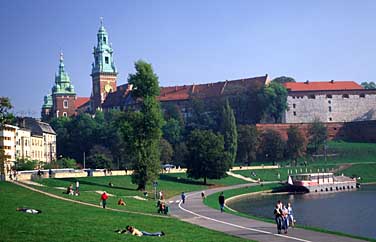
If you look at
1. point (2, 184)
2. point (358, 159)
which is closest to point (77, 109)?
point (358, 159)

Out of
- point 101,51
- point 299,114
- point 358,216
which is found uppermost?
point 101,51

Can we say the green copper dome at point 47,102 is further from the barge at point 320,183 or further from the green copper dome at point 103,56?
the barge at point 320,183

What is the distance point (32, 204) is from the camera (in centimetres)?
3353

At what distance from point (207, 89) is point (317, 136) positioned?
46541 mm

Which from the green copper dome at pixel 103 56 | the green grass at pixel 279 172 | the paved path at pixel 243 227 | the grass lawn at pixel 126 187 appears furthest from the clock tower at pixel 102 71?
the paved path at pixel 243 227

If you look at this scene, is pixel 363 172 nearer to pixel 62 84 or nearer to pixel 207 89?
pixel 207 89

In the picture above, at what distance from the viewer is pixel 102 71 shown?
173 meters

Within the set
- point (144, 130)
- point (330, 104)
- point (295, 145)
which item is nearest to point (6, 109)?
point (144, 130)

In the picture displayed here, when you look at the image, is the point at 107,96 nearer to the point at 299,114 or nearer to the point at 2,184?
the point at 299,114

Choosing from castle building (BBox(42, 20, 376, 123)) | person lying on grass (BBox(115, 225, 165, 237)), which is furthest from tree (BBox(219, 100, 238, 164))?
person lying on grass (BBox(115, 225, 165, 237))

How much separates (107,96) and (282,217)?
15452 centimetres

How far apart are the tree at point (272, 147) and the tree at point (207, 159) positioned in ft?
102

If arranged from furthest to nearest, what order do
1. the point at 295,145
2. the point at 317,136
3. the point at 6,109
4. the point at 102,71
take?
the point at 102,71 → the point at 317,136 → the point at 295,145 → the point at 6,109

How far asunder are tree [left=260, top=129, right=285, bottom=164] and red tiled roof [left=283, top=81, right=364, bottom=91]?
123 feet
